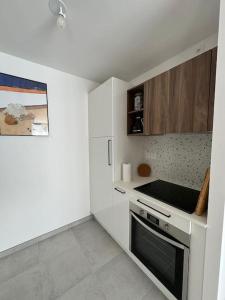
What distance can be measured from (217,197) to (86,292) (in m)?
1.46

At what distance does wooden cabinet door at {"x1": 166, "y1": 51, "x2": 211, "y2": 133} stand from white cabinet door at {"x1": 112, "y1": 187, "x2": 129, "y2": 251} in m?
0.92

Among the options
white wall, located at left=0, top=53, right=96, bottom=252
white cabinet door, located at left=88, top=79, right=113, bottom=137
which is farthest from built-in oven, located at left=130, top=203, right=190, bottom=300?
white wall, located at left=0, top=53, right=96, bottom=252

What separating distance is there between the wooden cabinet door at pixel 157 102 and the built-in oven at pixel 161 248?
85 centimetres

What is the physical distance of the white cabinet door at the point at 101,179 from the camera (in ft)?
6.02

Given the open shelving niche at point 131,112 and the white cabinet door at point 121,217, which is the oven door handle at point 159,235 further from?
the open shelving niche at point 131,112

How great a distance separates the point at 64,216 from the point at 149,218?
1.46 meters

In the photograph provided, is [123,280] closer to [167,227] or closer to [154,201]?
[167,227]

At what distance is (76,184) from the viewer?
223 cm

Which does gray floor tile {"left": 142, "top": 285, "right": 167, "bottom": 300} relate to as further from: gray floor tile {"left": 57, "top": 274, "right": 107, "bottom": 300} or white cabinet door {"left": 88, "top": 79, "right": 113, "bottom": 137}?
white cabinet door {"left": 88, "top": 79, "right": 113, "bottom": 137}

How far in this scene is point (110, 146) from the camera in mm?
Answer: 1757

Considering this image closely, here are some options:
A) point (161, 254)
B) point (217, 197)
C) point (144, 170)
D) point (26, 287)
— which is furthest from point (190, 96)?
point (26, 287)

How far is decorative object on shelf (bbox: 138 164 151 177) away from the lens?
6.48 feet

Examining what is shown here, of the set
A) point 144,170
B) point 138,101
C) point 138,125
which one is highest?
point 138,101

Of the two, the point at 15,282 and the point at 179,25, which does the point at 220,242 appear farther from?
the point at 15,282
